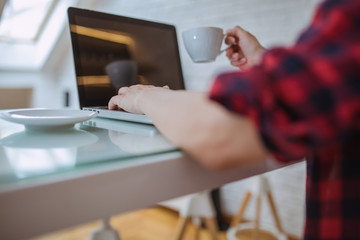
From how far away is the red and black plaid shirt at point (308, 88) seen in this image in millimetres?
241

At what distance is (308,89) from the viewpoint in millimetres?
244

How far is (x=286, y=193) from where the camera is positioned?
1.47 meters

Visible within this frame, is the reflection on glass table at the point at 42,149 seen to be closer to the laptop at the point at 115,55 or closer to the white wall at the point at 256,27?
the laptop at the point at 115,55

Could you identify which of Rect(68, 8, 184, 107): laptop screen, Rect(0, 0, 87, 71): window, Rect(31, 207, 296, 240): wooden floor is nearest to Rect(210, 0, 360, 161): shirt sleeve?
Rect(68, 8, 184, 107): laptop screen

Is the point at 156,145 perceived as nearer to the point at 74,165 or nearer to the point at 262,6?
the point at 74,165

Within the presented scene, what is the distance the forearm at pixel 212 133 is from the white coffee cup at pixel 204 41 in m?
0.41

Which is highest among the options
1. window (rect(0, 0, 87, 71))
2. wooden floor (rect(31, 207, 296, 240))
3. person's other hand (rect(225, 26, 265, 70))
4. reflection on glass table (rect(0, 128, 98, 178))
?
window (rect(0, 0, 87, 71))

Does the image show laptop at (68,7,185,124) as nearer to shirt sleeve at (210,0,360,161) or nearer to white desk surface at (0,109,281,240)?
white desk surface at (0,109,281,240)

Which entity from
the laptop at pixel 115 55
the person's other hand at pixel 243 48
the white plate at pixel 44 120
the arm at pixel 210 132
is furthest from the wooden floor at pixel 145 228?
the arm at pixel 210 132

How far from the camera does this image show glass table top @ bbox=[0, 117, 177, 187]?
30cm

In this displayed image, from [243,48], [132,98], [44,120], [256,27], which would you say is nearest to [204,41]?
[243,48]

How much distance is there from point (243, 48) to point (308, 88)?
0.58 metres

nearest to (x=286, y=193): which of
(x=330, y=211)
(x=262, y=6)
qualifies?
(x=262, y=6)

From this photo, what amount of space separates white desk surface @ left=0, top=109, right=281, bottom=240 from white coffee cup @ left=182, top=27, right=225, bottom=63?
40cm
